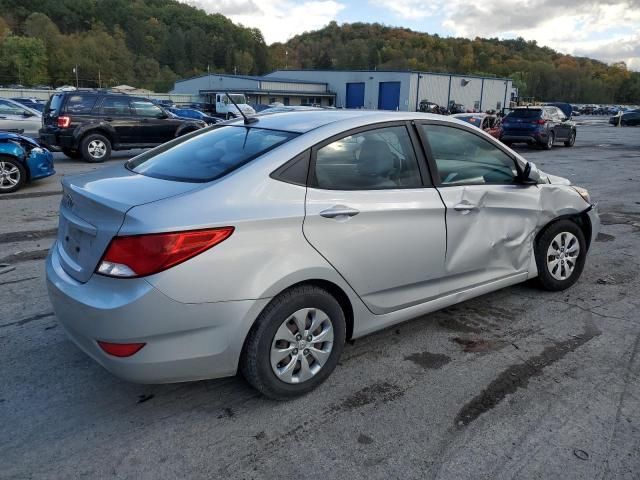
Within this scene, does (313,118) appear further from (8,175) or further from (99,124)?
(99,124)

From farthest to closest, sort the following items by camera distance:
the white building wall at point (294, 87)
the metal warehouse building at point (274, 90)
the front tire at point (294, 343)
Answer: the white building wall at point (294, 87), the metal warehouse building at point (274, 90), the front tire at point (294, 343)

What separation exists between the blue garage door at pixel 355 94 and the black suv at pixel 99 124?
179ft

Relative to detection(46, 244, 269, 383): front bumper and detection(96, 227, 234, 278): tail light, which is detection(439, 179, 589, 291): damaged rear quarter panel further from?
detection(96, 227, 234, 278): tail light

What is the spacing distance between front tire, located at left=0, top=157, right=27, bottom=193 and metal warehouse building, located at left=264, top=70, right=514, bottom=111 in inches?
2103

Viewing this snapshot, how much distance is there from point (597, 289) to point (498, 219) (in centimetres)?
174

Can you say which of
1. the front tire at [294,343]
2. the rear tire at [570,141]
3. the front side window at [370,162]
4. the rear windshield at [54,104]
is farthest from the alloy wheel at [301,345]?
the rear tire at [570,141]

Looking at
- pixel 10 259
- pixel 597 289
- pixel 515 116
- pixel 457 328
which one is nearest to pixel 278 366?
pixel 457 328

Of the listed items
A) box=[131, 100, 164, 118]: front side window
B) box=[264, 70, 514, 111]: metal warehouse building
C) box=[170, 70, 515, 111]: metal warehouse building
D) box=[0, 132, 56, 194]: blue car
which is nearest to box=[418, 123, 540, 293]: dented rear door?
box=[0, 132, 56, 194]: blue car

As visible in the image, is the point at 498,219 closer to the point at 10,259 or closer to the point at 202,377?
the point at 202,377

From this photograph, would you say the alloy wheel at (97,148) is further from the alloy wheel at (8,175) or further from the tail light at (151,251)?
the tail light at (151,251)

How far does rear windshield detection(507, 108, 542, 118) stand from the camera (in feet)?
68.5

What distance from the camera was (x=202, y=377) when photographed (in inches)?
109

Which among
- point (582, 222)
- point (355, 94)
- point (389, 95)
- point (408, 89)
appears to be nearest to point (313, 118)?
point (582, 222)

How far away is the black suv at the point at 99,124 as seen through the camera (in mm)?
13070
